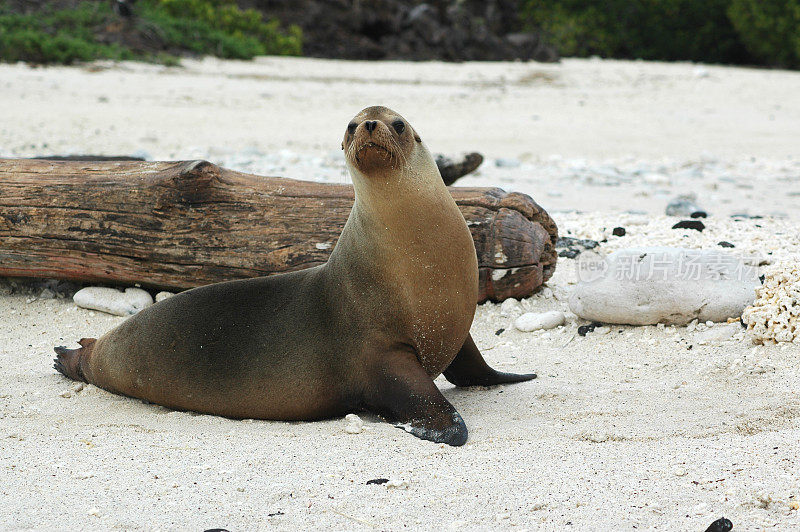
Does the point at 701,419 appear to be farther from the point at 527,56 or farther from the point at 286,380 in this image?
the point at 527,56

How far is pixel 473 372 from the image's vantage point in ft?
14.2

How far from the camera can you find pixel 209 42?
63.9 ft

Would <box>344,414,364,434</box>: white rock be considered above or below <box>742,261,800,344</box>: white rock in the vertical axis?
below

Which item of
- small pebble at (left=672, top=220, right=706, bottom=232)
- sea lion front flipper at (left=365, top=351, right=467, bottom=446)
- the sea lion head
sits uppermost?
the sea lion head

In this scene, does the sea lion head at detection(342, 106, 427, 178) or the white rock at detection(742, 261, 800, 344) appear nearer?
the sea lion head at detection(342, 106, 427, 178)

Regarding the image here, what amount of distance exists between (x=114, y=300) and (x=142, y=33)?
14.5 meters

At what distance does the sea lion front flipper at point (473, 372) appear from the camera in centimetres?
429

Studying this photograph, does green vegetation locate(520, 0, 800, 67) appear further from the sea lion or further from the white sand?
the sea lion

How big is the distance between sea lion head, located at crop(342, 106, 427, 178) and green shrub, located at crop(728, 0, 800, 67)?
2323 centimetres

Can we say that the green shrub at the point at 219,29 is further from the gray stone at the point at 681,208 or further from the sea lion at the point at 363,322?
the sea lion at the point at 363,322

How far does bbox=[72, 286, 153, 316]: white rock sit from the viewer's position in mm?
5578

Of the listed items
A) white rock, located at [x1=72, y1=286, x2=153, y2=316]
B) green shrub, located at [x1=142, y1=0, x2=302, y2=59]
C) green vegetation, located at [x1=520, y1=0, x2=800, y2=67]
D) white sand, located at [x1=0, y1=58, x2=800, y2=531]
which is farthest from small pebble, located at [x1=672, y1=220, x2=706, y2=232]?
green vegetation, located at [x1=520, y1=0, x2=800, y2=67]

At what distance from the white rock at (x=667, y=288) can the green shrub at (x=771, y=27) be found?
21623mm

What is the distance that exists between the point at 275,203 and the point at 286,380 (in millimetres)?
1765
